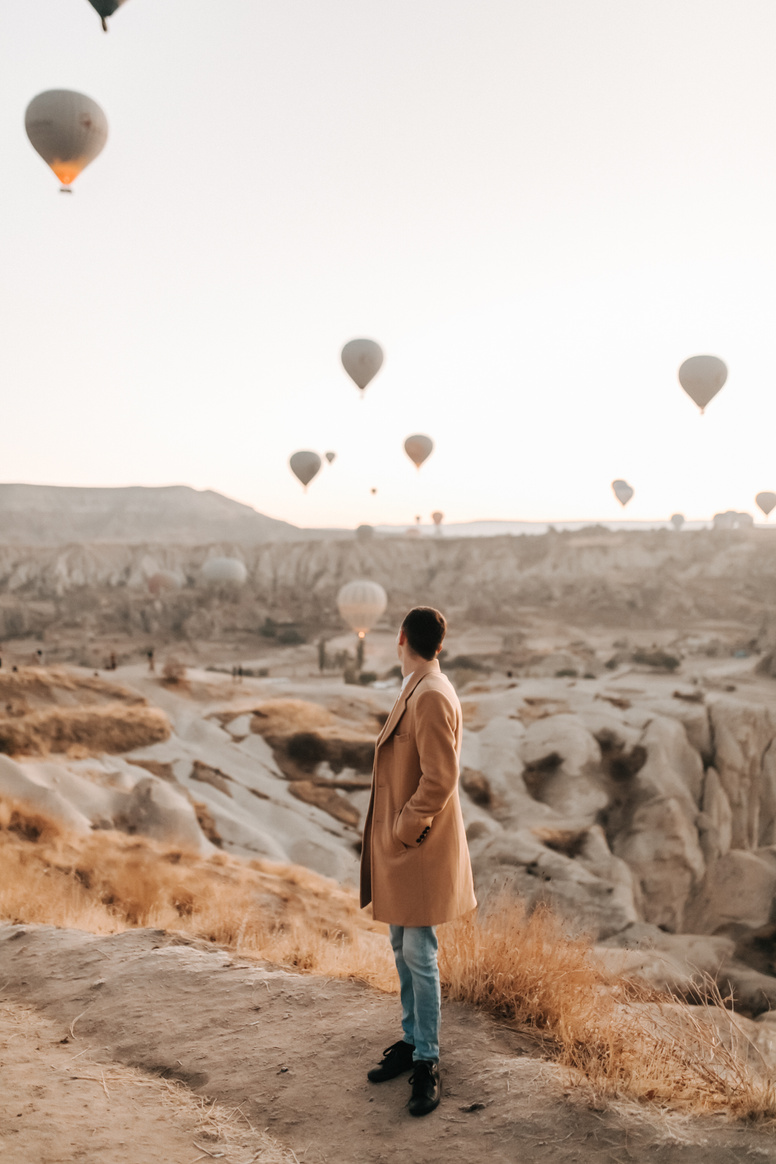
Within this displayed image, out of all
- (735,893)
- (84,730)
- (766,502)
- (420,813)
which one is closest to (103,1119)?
(420,813)

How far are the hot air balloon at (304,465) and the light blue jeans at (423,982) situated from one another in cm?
4793

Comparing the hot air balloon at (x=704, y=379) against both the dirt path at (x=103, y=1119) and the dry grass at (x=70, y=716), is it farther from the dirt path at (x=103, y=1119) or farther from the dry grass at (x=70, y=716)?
the dirt path at (x=103, y=1119)

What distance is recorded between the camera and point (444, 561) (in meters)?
63.6

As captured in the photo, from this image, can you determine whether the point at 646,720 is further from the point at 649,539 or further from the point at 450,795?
the point at 649,539

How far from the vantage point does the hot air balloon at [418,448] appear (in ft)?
162

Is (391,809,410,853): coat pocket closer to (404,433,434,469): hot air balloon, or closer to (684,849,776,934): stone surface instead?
(684,849,776,934): stone surface

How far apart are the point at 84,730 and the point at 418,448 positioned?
119 feet

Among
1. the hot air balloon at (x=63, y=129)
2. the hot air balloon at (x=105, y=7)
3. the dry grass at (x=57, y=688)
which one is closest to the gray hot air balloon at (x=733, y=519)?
the dry grass at (x=57, y=688)

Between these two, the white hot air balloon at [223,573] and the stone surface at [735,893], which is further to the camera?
the white hot air balloon at [223,573]

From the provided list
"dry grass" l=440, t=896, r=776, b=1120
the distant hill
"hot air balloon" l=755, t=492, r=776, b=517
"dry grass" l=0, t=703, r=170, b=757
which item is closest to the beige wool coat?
"dry grass" l=440, t=896, r=776, b=1120

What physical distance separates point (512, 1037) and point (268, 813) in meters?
12.5

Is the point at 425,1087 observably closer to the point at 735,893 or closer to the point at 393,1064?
the point at 393,1064

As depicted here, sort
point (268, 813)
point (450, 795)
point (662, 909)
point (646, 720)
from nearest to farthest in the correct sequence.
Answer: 1. point (450, 795)
2. point (268, 813)
3. point (662, 909)
4. point (646, 720)

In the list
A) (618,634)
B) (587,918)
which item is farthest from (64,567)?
(587,918)
